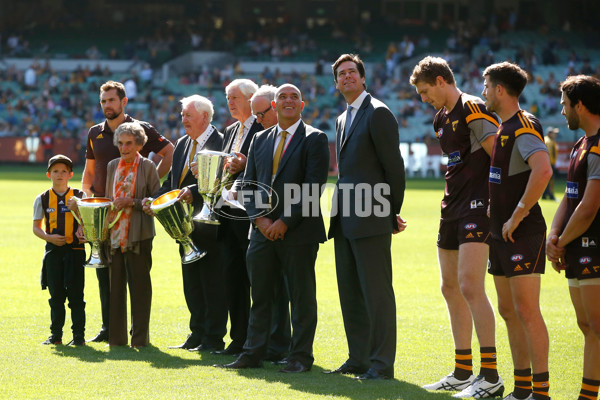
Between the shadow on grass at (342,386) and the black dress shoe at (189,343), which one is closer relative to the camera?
the shadow on grass at (342,386)

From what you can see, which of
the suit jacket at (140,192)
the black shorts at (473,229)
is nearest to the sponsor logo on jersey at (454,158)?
the black shorts at (473,229)

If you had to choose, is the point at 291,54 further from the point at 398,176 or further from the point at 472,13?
the point at 398,176

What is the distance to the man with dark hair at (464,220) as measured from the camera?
6.08m

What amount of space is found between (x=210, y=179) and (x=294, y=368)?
1717 millimetres

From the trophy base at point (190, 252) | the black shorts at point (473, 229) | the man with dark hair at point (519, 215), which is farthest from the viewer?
the trophy base at point (190, 252)

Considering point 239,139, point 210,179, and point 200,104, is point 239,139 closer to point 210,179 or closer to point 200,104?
point 200,104

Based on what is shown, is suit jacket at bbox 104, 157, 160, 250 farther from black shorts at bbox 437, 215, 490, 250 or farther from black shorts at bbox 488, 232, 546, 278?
black shorts at bbox 488, 232, 546, 278

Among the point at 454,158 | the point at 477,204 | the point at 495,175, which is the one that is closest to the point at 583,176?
the point at 495,175

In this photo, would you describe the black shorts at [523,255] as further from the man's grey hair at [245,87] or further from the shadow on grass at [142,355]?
the man's grey hair at [245,87]

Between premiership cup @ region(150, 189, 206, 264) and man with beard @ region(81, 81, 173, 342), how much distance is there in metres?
0.95

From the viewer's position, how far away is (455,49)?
4666 cm

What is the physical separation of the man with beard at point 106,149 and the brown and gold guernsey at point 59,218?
0.31 m

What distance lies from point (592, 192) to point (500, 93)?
924 mm

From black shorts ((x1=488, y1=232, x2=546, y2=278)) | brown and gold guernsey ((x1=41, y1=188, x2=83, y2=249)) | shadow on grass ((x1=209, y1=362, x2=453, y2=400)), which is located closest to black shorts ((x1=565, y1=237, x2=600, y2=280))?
black shorts ((x1=488, y1=232, x2=546, y2=278))
